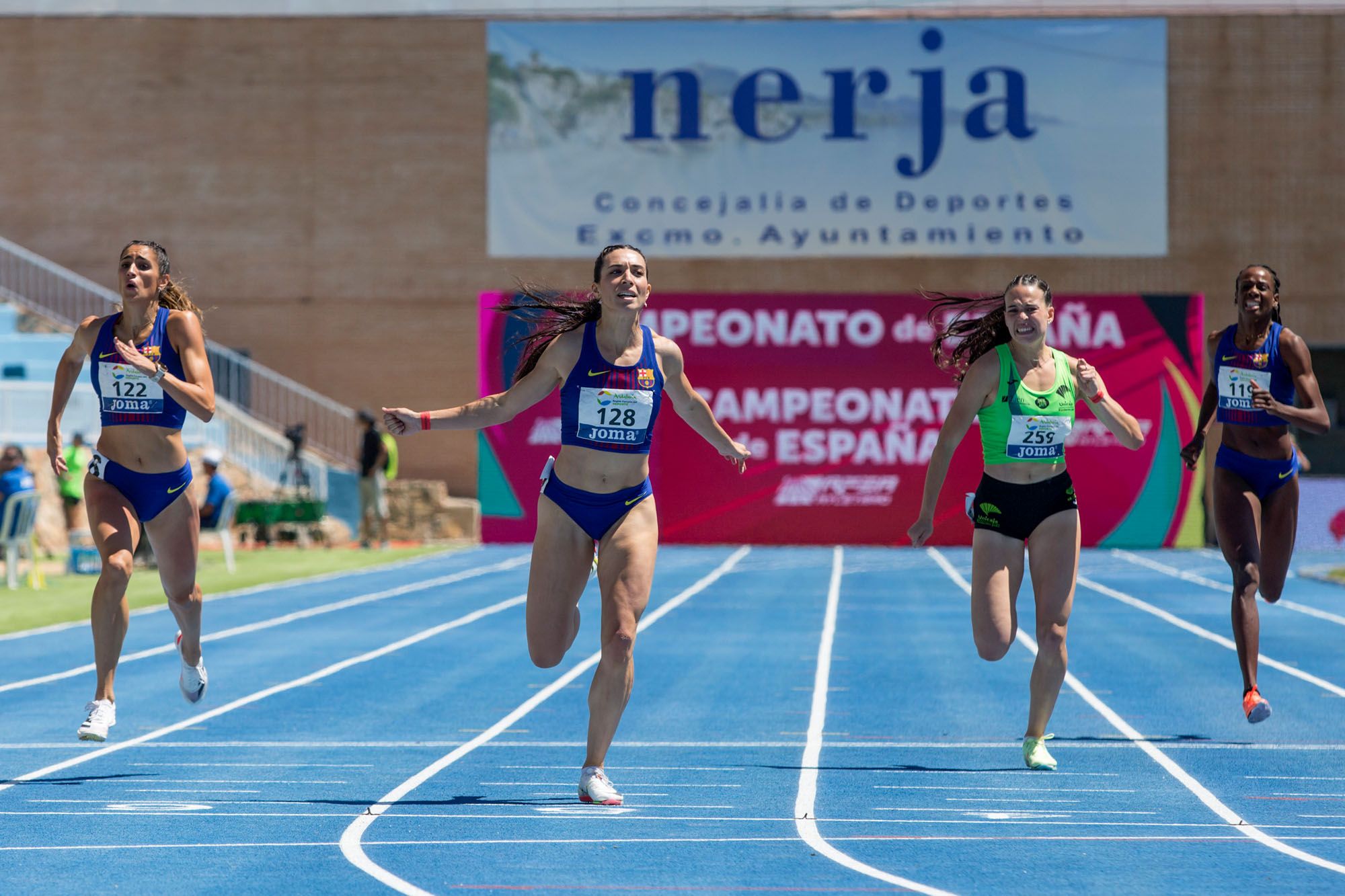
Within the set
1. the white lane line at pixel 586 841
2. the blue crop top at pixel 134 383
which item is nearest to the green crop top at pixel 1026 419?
the white lane line at pixel 586 841

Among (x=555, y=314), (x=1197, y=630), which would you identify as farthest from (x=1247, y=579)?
(x=1197, y=630)

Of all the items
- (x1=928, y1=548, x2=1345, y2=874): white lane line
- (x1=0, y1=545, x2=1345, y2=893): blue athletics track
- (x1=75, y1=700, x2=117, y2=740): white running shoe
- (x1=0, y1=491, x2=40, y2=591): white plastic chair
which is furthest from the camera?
(x1=0, y1=491, x2=40, y2=591): white plastic chair

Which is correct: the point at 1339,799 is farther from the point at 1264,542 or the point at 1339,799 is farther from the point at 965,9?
the point at 965,9

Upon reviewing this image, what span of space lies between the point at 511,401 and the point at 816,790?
2069 millimetres

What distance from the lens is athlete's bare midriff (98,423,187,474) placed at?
26.2 feet

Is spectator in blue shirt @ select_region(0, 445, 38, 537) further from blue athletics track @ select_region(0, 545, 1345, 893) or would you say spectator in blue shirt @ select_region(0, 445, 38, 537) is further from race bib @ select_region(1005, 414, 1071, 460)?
race bib @ select_region(1005, 414, 1071, 460)

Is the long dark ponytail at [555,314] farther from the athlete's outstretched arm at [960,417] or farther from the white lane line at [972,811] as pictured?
the white lane line at [972,811]

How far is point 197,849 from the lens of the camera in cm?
595

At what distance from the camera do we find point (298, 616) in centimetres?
1630

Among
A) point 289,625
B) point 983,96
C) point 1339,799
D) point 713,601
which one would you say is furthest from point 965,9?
point 1339,799

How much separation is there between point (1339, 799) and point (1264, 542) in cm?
219

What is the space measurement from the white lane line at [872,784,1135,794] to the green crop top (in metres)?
1.43

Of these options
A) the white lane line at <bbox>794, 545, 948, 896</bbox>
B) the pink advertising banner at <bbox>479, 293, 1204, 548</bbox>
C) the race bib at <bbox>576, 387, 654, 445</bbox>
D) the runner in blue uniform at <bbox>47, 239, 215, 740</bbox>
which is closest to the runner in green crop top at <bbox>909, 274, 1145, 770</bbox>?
the white lane line at <bbox>794, 545, 948, 896</bbox>

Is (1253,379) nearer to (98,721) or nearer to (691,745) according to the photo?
(691,745)
